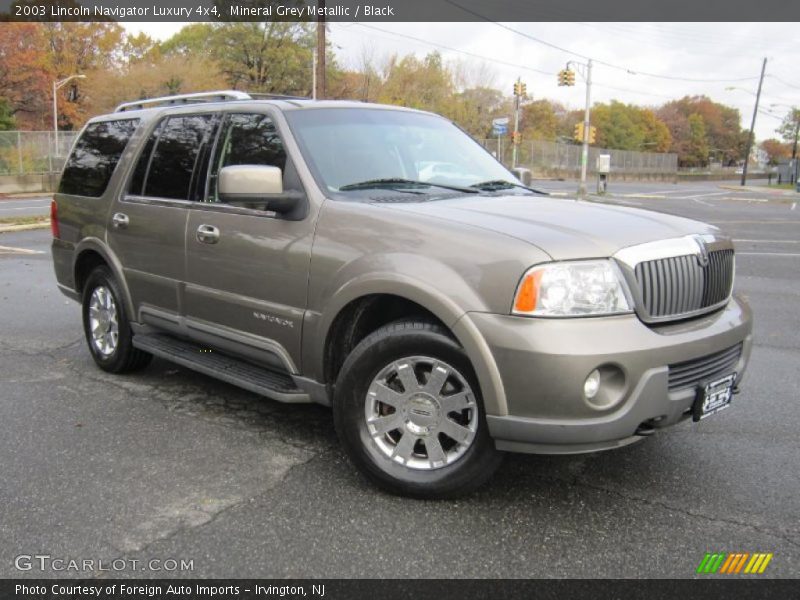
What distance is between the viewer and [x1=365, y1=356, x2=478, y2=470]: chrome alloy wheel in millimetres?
3143

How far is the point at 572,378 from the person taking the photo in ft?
9.18

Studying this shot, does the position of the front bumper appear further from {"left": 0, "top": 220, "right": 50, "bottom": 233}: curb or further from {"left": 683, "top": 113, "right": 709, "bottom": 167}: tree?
{"left": 683, "top": 113, "right": 709, "bottom": 167}: tree

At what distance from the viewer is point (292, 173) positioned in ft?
12.4

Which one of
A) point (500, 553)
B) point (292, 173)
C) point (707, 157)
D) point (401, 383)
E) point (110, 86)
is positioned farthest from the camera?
point (707, 157)

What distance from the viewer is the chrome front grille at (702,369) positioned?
301 cm

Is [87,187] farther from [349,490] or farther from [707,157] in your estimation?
[707,157]

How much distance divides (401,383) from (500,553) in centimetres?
87

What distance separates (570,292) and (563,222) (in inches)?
19.6

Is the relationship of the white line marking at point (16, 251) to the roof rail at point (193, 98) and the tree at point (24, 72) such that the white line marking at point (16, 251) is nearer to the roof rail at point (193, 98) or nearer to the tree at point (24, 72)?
the roof rail at point (193, 98)

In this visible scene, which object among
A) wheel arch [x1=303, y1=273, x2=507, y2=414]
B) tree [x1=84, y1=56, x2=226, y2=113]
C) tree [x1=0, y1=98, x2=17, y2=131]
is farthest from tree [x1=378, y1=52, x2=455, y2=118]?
wheel arch [x1=303, y1=273, x2=507, y2=414]

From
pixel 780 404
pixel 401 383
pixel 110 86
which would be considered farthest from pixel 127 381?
pixel 110 86

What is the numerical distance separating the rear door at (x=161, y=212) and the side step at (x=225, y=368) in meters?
0.15
